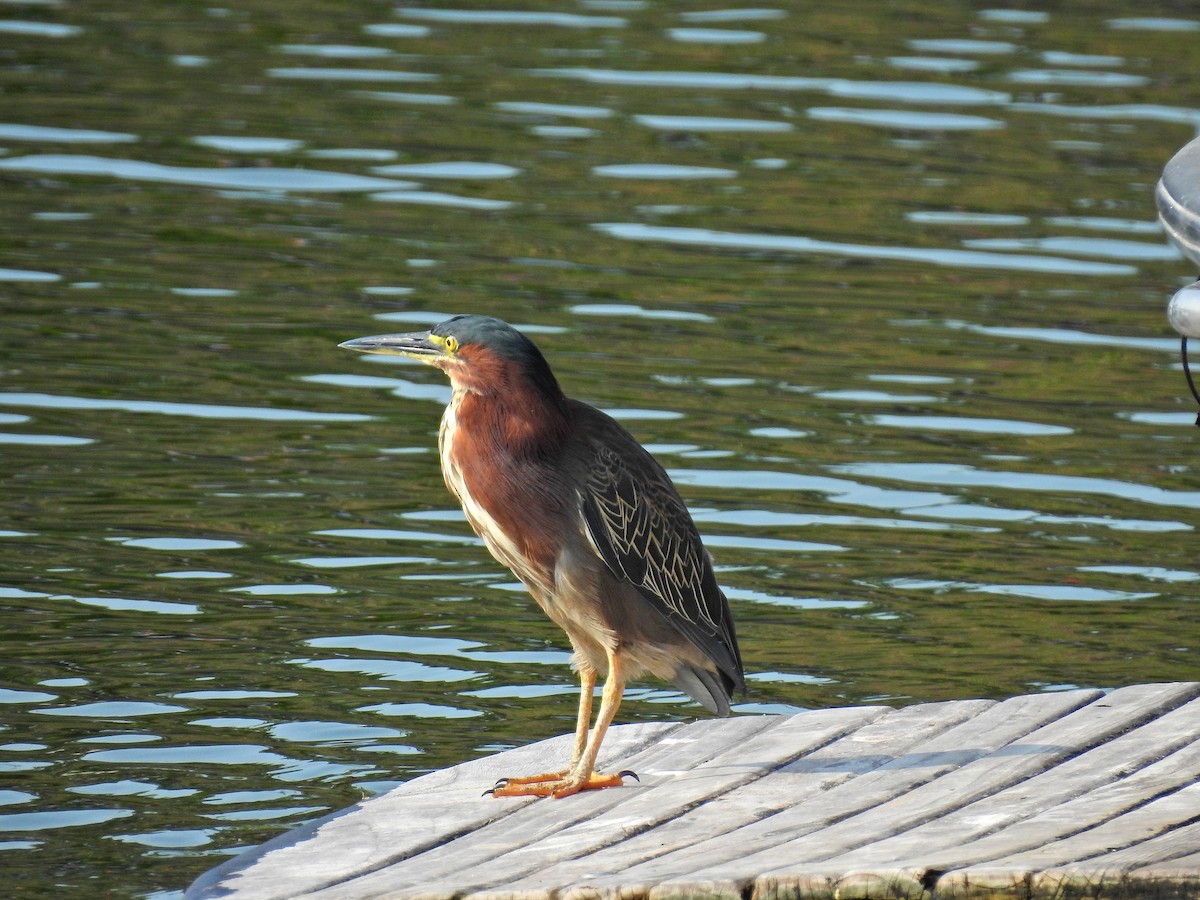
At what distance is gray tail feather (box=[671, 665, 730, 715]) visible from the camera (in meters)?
5.73

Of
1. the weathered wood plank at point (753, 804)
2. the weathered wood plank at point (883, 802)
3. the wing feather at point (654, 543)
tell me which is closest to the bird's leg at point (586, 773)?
the wing feather at point (654, 543)

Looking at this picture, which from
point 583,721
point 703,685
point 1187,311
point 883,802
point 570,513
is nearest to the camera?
point 1187,311

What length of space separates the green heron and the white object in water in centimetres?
163

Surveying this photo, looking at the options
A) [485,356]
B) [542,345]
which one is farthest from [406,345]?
[542,345]

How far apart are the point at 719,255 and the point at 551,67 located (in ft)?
13.5

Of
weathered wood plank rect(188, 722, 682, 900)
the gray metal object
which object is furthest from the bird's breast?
the gray metal object

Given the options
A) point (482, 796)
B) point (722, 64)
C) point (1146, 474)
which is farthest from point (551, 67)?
point (482, 796)

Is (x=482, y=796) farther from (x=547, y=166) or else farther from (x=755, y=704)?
(x=547, y=166)

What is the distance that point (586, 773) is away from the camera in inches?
215

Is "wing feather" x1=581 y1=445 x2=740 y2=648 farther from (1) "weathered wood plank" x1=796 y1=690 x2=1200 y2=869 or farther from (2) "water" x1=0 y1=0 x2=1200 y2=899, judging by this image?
(2) "water" x1=0 y1=0 x2=1200 y2=899

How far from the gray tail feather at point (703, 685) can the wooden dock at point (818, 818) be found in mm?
126

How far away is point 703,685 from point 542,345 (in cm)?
482

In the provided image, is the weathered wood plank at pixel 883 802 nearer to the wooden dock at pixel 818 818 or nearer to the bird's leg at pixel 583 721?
the wooden dock at pixel 818 818

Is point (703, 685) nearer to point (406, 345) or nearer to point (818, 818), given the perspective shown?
point (818, 818)
